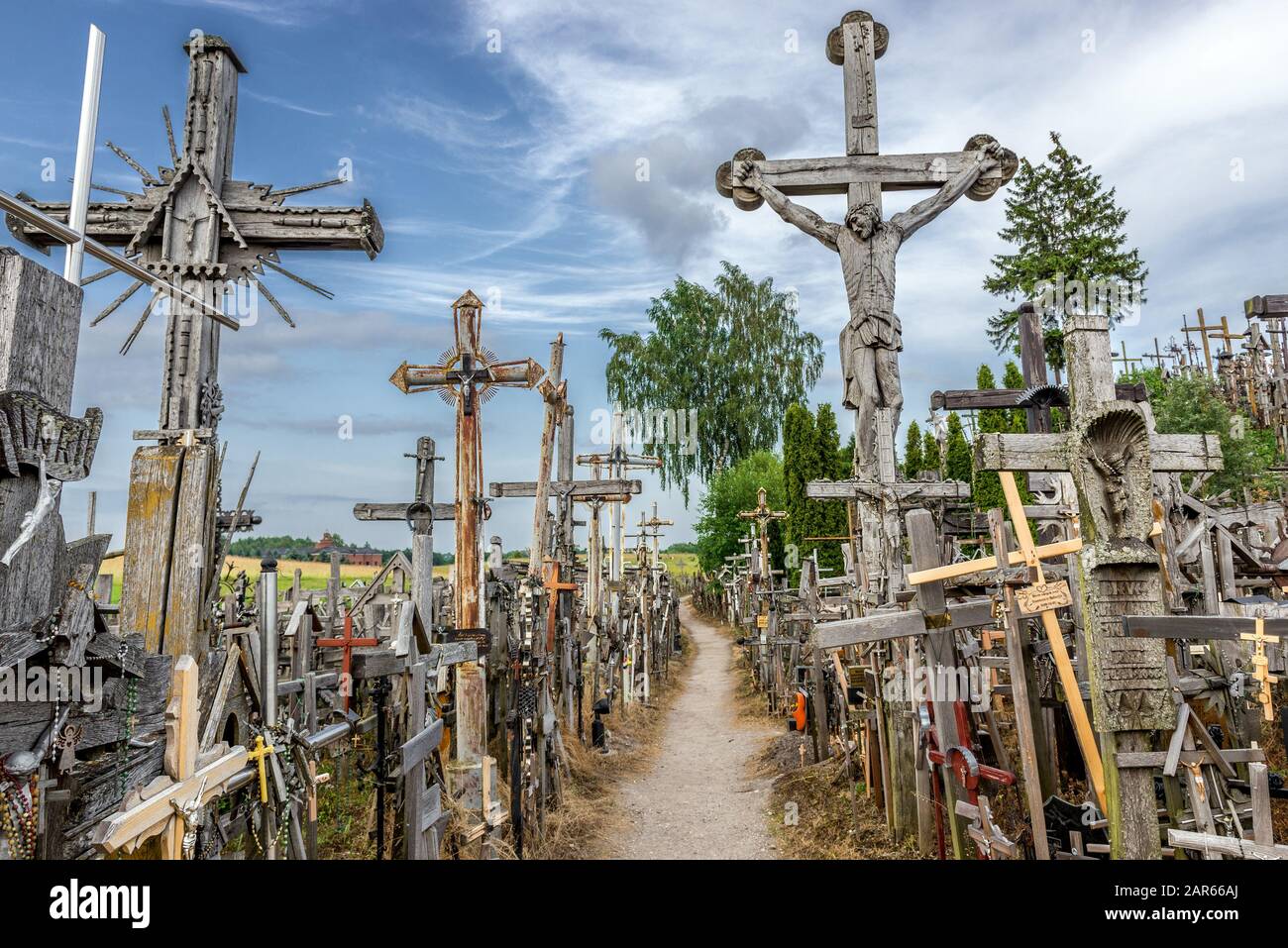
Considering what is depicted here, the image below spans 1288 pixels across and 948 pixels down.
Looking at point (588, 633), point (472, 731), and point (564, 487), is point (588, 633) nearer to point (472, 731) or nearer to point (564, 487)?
point (564, 487)

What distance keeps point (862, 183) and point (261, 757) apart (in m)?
5.25

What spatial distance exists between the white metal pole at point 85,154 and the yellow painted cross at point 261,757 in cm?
208

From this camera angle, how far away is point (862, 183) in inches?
231

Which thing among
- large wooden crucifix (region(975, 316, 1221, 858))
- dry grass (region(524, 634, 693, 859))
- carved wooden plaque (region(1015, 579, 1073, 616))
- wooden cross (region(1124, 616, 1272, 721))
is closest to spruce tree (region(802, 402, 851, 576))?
dry grass (region(524, 634, 693, 859))

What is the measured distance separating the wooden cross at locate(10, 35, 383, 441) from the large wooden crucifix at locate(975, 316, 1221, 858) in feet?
10.8

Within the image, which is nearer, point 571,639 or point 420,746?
point 420,746

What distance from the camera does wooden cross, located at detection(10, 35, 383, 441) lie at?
366 centimetres

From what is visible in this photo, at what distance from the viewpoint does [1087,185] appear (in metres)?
25.8

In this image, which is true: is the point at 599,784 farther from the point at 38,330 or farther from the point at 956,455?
the point at 956,455

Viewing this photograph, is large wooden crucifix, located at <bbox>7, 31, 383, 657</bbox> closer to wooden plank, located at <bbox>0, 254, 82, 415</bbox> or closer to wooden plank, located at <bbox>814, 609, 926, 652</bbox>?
wooden plank, located at <bbox>0, 254, 82, 415</bbox>

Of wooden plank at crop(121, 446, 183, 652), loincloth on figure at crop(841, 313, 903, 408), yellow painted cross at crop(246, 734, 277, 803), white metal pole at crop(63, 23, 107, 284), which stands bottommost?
yellow painted cross at crop(246, 734, 277, 803)

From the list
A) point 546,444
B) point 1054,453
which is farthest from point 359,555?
point 1054,453

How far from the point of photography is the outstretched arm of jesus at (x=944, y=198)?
576cm
